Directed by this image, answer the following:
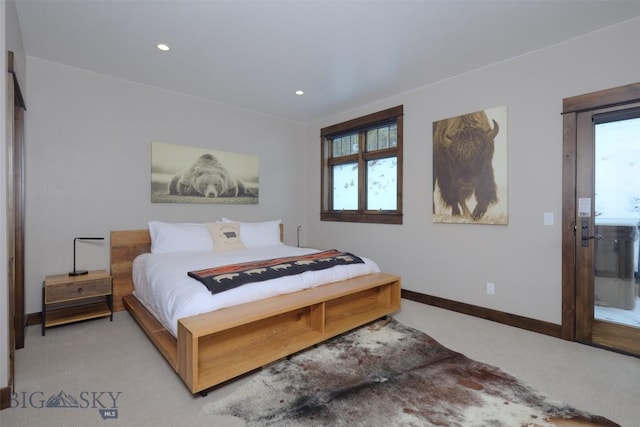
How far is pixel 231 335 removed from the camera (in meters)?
2.15

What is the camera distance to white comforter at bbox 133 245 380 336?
2.02 metres

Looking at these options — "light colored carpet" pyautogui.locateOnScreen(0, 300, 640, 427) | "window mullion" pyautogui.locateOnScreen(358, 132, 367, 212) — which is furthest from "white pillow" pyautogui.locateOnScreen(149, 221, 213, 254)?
"window mullion" pyautogui.locateOnScreen(358, 132, 367, 212)

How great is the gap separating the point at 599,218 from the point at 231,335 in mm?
3182

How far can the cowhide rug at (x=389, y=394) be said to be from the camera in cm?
163

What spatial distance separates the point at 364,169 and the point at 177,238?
2.71 meters

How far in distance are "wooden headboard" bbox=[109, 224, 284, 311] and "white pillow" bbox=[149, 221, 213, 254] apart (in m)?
0.22

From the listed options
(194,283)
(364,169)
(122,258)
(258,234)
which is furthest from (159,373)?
(364,169)

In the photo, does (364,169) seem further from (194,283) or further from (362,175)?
(194,283)

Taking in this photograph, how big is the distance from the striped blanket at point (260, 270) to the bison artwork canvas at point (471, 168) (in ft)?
4.16

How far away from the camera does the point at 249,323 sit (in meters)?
2.23

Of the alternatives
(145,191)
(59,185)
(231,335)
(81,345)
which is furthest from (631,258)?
(59,185)

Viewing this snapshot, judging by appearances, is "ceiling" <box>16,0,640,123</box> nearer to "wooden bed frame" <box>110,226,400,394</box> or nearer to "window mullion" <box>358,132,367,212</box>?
"window mullion" <box>358,132,367,212</box>

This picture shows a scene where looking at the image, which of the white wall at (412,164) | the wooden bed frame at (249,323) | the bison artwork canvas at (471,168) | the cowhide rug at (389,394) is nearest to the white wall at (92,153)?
the white wall at (412,164)

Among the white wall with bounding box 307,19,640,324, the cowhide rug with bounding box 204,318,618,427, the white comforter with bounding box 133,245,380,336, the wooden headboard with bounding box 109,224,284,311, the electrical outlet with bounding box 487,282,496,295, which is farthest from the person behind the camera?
the wooden headboard with bounding box 109,224,284,311
